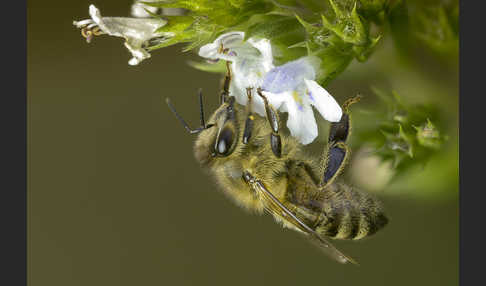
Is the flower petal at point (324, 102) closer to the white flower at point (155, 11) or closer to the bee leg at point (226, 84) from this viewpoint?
the bee leg at point (226, 84)

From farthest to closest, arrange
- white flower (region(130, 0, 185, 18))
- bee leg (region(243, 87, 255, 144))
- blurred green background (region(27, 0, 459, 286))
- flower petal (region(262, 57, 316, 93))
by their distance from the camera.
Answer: blurred green background (region(27, 0, 459, 286))
bee leg (region(243, 87, 255, 144))
white flower (region(130, 0, 185, 18))
flower petal (region(262, 57, 316, 93))

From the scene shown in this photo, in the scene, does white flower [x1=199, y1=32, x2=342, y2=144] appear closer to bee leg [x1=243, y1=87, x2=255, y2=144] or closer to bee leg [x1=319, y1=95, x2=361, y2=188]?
bee leg [x1=243, y1=87, x2=255, y2=144]

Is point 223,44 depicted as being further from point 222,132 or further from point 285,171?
point 285,171

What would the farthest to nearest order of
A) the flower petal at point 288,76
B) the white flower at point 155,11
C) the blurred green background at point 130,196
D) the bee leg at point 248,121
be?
1. the blurred green background at point 130,196
2. the bee leg at point 248,121
3. the white flower at point 155,11
4. the flower petal at point 288,76

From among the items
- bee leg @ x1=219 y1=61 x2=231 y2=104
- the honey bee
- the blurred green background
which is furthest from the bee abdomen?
the blurred green background

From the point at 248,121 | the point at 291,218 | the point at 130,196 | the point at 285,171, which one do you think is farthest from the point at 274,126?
the point at 130,196

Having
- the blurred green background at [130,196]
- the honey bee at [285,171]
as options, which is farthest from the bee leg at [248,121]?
the blurred green background at [130,196]

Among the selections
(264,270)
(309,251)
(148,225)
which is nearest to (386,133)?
(309,251)
